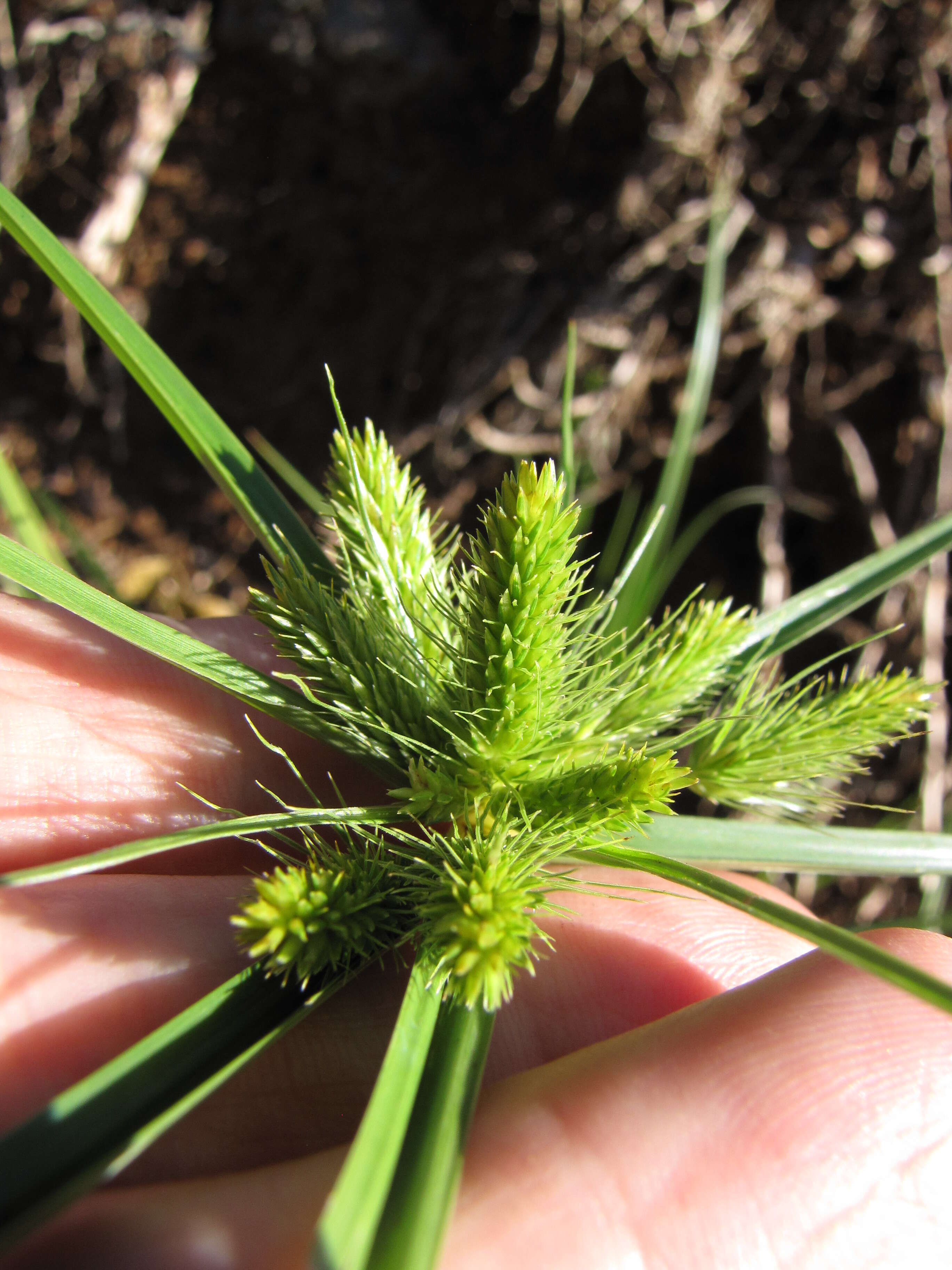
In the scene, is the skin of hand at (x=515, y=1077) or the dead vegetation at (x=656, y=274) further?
the dead vegetation at (x=656, y=274)

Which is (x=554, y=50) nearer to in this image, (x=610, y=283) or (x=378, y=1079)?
(x=610, y=283)

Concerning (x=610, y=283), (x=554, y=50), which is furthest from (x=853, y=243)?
(x=554, y=50)

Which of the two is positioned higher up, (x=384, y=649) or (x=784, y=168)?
(x=784, y=168)

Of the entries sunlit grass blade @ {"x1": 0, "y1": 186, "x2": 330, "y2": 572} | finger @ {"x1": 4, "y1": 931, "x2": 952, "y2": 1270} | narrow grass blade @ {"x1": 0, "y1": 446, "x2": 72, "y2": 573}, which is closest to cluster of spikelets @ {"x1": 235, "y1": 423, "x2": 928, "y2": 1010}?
sunlit grass blade @ {"x1": 0, "y1": 186, "x2": 330, "y2": 572}

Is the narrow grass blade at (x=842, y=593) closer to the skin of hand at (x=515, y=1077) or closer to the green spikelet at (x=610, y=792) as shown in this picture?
the green spikelet at (x=610, y=792)

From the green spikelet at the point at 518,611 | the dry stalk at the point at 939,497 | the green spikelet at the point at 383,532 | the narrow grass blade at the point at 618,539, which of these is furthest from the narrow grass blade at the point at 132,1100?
the dry stalk at the point at 939,497
